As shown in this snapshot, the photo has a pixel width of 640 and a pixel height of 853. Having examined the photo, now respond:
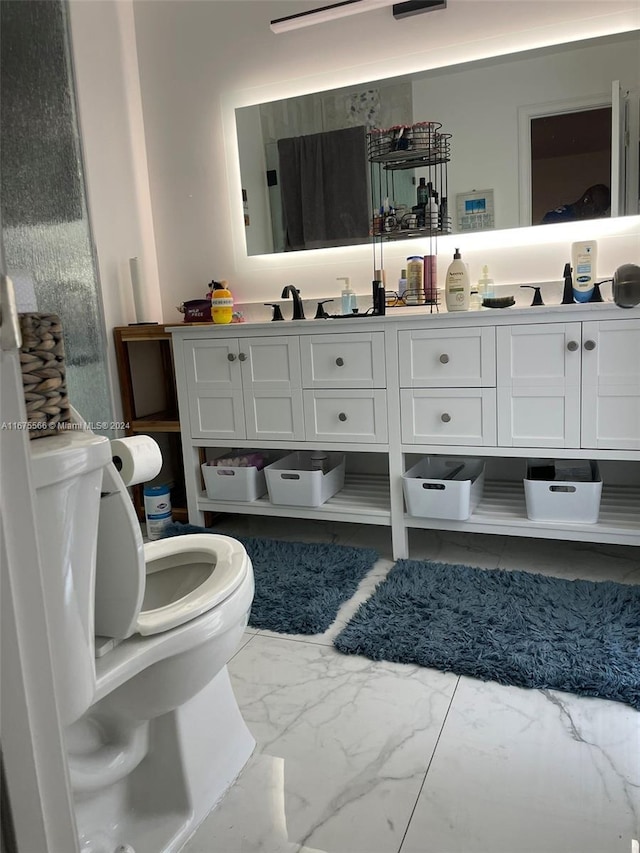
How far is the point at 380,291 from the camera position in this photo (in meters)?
2.37

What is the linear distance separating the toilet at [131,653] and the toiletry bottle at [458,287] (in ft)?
4.23

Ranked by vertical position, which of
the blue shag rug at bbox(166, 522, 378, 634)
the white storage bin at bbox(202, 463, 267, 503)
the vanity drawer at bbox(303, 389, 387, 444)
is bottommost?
the blue shag rug at bbox(166, 522, 378, 634)

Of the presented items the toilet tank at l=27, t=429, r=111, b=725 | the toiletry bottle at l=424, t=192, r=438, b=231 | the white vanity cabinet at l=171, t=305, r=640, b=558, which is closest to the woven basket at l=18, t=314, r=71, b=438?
the toilet tank at l=27, t=429, r=111, b=725

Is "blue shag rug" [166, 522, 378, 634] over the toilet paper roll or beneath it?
beneath

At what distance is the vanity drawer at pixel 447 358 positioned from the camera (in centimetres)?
209

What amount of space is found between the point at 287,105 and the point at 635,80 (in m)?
1.31

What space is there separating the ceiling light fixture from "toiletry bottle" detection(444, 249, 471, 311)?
975mm

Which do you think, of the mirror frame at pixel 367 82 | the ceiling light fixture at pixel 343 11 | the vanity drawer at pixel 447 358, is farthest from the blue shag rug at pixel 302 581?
the ceiling light fixture at pixel 343 11

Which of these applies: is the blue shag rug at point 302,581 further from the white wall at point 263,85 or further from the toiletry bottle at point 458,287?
the white wall at point 263,85

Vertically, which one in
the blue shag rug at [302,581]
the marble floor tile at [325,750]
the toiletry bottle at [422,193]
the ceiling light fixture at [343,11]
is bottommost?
the marble floor tile at [325,750]

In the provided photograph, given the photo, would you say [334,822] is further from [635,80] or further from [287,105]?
[287,105]

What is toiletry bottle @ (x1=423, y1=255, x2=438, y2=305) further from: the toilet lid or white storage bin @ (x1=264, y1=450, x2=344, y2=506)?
the toilet lid

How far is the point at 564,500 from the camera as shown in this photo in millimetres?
2090

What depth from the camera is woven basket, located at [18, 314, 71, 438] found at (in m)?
0.81
